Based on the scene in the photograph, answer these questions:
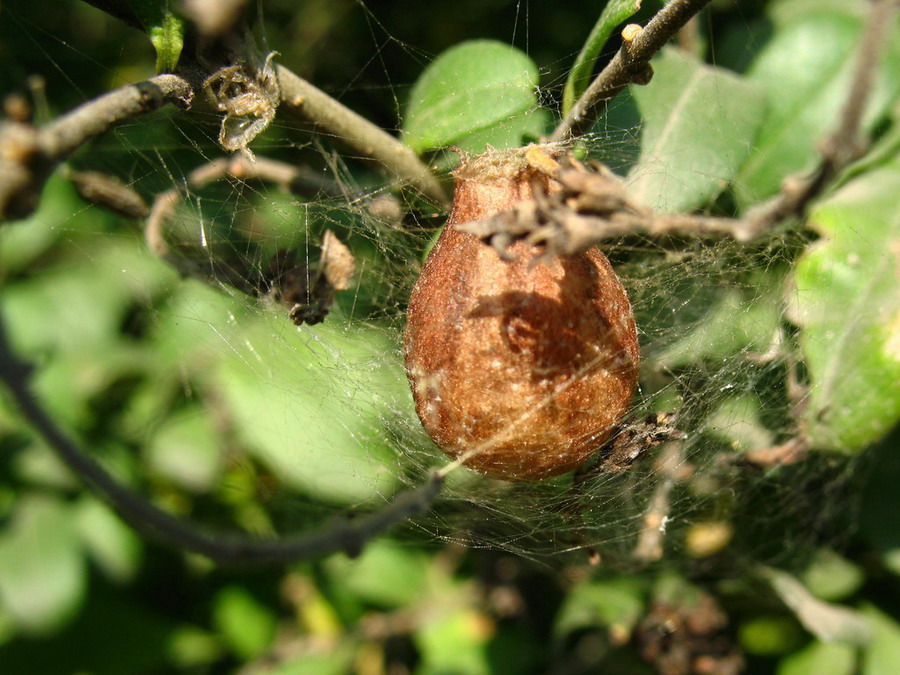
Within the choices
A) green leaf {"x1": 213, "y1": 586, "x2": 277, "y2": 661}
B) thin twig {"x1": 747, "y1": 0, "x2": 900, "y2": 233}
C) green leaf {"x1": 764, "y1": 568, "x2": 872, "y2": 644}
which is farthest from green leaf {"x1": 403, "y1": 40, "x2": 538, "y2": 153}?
green leaf {"x1": 213, "y1": 586, "x2": 277, "y2": 661}

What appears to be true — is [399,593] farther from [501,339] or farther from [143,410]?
[501,339]

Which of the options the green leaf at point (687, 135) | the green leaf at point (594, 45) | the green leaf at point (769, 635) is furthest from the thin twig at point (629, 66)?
the green leaf at point (769, 635)

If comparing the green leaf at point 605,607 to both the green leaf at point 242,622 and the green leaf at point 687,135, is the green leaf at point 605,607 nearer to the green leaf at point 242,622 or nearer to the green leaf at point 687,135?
the green leaf at point 242,622

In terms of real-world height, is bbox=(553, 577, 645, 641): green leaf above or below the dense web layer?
below

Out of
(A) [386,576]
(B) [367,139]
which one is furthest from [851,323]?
(A) [386,576]

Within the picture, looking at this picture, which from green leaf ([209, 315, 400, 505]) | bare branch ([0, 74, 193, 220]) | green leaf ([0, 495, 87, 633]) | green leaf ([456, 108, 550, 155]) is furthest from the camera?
green leaf ([0, 495, 87, 633])

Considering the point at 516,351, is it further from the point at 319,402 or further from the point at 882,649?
the point at 882,649

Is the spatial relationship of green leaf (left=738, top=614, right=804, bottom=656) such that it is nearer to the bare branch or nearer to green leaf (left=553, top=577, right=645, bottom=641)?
green leaf (left=553, top=577, right=645, bottom=641)

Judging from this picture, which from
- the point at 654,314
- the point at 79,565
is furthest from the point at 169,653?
the point at 654,314
